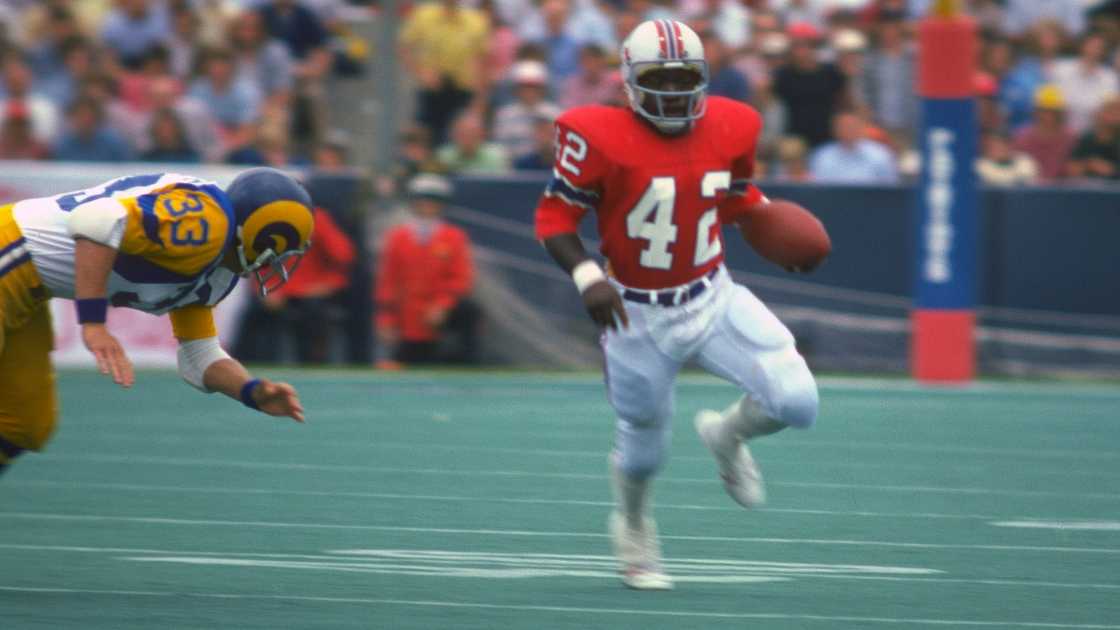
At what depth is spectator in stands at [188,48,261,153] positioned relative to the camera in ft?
42.8

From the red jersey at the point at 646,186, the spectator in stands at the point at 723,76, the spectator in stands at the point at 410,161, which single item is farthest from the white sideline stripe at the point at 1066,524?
the spectator in stands at the point at 410,161

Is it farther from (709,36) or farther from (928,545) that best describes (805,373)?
(709,36)

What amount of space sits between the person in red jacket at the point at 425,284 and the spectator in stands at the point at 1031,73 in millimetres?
3794

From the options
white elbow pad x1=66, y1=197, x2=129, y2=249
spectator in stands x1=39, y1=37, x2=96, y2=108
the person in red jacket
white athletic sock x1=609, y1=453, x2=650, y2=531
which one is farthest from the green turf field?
spectator in stands x1=39, y1=37, x2=96, y2=108

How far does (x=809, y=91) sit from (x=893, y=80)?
707 mm

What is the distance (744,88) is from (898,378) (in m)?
2.17

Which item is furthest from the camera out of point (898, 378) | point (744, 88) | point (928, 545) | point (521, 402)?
point (744, 88)

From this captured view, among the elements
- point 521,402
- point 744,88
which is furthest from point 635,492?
point 744,88

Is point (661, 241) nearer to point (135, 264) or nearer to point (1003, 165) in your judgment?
point (135, 264)

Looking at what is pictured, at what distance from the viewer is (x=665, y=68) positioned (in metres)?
5.45

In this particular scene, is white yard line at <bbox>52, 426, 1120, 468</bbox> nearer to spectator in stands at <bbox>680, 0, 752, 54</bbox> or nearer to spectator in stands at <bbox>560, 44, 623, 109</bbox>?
spectator in stands at <bbox>560, 44, 623, 109</bbox>

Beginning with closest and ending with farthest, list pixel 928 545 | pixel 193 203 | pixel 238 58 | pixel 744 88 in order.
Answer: pixel 193 203 → pixel 928 545 → pixel 744 88 → pixel 238 58

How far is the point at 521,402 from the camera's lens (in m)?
10.5

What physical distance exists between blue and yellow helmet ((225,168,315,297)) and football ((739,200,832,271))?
134cm
